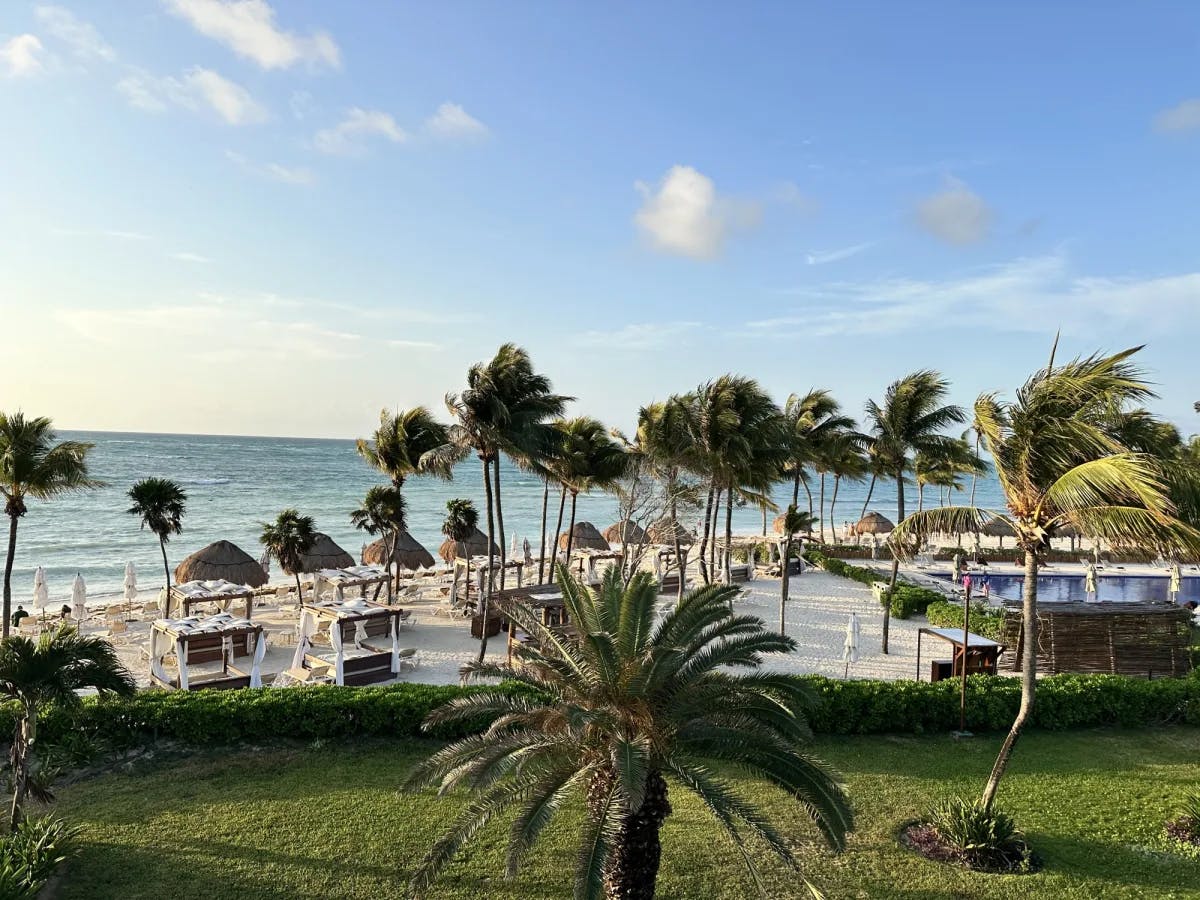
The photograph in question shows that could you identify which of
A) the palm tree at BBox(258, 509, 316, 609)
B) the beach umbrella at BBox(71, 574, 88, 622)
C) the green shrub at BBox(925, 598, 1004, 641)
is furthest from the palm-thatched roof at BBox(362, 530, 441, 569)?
the green shrub at BBox(925, 598, 1004, 641)

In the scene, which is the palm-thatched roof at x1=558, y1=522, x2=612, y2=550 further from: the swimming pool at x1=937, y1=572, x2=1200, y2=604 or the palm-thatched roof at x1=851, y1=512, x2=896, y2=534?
the palm-thatched roof at x1=851, y1=512, x2=896, y2=534

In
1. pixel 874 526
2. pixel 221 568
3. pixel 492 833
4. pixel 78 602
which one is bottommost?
pixel 492 833

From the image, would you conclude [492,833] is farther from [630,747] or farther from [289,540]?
[289,540]

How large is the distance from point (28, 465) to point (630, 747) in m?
15.7

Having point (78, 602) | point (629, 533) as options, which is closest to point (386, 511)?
point (78, 602)

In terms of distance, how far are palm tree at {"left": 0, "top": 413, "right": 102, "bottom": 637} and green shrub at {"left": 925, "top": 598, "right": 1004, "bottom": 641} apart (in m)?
22.3

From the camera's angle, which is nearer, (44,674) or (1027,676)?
(44,674)

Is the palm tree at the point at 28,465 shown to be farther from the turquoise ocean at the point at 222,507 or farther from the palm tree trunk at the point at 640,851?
the palm tree trunk at the point at 640,851

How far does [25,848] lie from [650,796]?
6508 millimetres

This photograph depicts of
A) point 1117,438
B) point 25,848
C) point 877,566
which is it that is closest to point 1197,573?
point 877,566

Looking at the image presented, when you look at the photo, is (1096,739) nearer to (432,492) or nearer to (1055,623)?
(1055,623)

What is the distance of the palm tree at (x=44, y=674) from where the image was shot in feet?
24.1

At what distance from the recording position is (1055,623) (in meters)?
15.5

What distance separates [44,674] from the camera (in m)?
7.41
